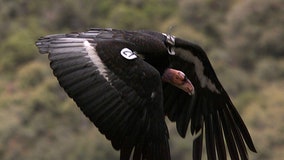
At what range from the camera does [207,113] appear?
32.0ft

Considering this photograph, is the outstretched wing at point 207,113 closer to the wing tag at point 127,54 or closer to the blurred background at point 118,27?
the wing tag at point 127,54

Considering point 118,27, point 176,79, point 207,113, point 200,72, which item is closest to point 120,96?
point 176,79

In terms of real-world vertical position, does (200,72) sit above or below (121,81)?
above

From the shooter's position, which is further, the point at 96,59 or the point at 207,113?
the point at 207,113

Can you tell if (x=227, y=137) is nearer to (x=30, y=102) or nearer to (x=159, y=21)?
(x=30, y=102)

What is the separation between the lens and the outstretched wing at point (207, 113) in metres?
9.59

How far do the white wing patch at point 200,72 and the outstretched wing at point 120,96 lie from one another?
1793mm

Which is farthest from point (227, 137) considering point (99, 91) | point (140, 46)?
point (99, 91)

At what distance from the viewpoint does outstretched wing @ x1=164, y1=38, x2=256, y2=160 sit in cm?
959

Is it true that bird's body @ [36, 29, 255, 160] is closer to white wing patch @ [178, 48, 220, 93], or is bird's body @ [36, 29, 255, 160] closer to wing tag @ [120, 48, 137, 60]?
wing tag @ [120, 48, 137, 60]

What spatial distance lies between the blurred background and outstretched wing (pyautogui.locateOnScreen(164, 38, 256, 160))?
25.0 meters

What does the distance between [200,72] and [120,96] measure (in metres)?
2.20

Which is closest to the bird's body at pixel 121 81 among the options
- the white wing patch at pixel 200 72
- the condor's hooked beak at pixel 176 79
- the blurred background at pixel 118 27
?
the condor's hooked beak at pixel 176 79

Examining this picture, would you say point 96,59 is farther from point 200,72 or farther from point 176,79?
point 200,72
